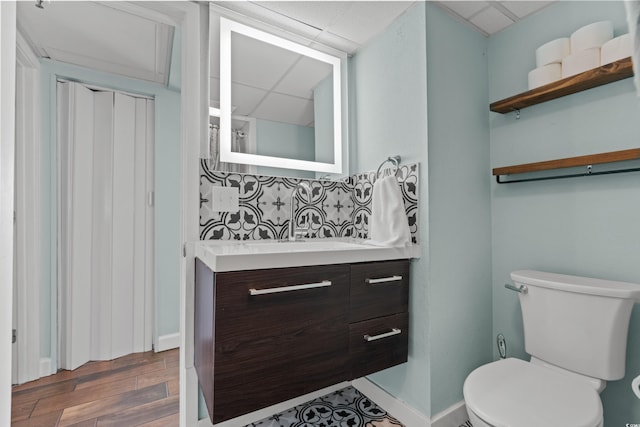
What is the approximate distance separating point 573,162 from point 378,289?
1.01 meters

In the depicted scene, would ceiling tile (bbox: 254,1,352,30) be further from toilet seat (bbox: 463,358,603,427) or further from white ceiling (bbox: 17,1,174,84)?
toilet seat (bbox: 463,358,603,427)

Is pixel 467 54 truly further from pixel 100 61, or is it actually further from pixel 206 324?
pixel 100 61

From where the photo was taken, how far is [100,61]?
6.52 ft

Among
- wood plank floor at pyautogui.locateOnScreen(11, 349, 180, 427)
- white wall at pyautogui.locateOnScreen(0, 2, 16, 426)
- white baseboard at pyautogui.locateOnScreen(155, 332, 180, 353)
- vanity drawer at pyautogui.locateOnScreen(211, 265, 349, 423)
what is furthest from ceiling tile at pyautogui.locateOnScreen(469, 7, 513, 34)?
white baseboard at pyautogui.locateOnScreen(155, 332, 180, 353)

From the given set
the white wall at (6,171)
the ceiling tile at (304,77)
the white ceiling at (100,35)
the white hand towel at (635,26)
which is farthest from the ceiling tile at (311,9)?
the white hand towel at (635,26)

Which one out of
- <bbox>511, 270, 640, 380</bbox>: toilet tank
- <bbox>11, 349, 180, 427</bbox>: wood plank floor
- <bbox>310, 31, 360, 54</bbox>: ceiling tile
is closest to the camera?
<bbox>511, 270, 640, 380</bbox>: toilet tank

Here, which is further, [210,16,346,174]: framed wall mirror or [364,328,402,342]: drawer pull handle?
[210,16,346,174]: framed wall mirror

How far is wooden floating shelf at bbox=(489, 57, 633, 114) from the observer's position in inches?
46.7

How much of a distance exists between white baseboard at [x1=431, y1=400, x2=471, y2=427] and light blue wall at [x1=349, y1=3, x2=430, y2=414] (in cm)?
7

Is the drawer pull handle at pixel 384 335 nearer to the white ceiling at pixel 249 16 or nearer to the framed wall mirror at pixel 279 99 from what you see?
the framed wall mirror at pixel 279 99

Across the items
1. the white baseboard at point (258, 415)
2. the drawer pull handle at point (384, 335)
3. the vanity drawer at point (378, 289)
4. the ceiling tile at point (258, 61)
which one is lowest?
the white baseboard at point (258, 415)

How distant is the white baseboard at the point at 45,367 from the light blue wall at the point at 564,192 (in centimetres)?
272

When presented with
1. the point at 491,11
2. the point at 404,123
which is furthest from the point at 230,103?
the point at 491,11

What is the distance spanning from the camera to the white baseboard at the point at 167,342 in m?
2.30
